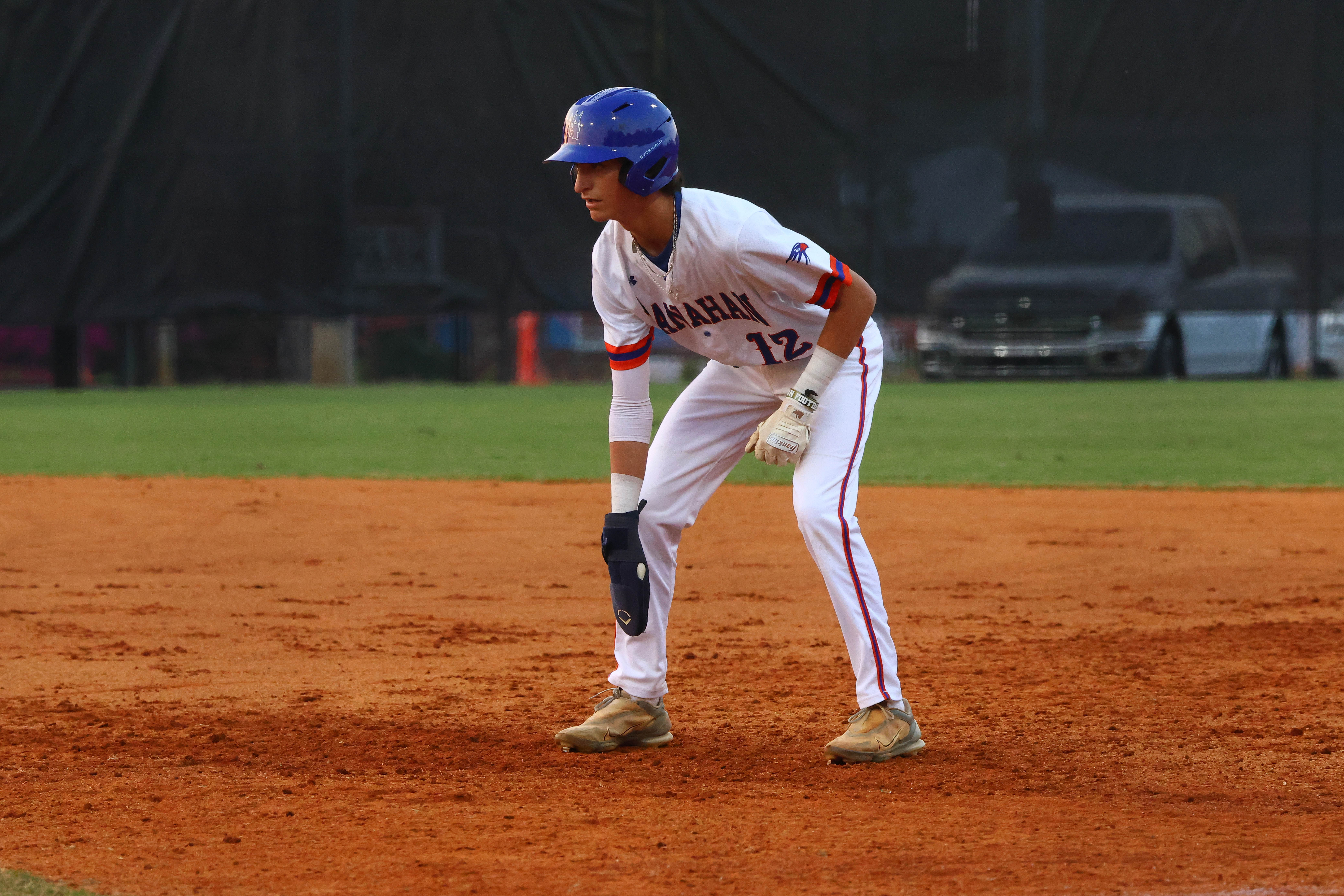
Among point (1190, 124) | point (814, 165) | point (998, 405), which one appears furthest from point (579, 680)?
point (1190, 124)

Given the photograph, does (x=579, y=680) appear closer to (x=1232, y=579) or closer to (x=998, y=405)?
(x=1232, y=579)

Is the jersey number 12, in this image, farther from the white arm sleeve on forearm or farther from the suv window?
the suv window

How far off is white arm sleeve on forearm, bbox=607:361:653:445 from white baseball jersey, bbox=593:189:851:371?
39mm

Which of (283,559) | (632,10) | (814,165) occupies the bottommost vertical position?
(283,559)

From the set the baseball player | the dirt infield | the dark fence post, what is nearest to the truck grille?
the dirt infield

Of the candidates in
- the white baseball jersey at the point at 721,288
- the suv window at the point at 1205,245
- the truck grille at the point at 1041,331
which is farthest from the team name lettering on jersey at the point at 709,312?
the suv window at the point at 1205,245

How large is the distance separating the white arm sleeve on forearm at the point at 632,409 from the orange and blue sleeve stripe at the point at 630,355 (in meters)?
0.01

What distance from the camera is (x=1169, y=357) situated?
1380 centimetres

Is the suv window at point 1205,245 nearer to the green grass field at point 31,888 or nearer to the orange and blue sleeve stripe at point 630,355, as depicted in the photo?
the orange and blue sleeve stripe at point 630,355

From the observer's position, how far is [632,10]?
14516mm

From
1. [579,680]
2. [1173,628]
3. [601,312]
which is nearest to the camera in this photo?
[601,312]

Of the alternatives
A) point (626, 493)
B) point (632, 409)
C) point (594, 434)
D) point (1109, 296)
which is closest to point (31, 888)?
point (626, 493)

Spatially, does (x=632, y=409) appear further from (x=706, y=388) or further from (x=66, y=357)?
(x=66, y=357)

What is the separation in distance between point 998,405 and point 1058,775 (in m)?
9.50
